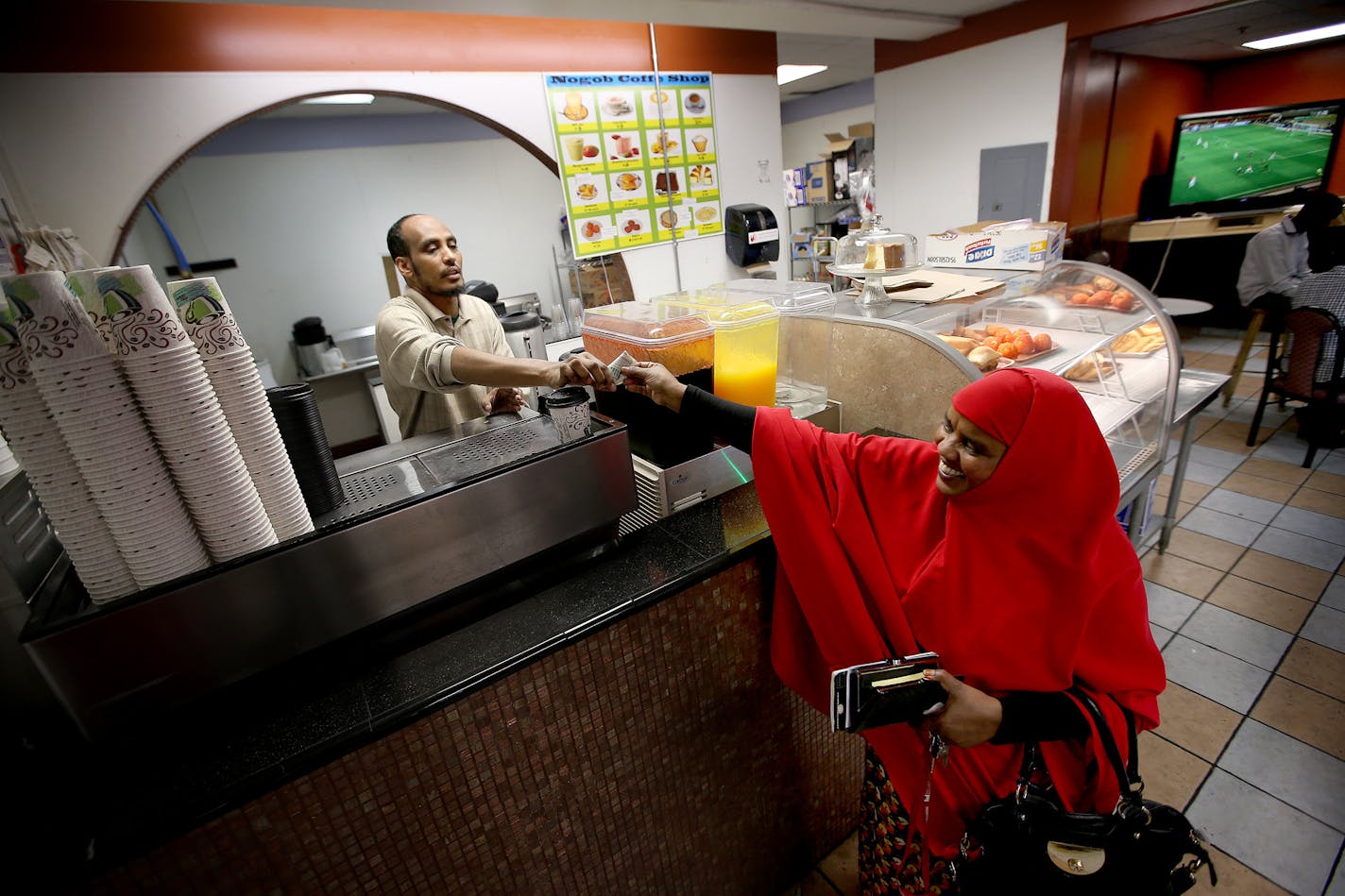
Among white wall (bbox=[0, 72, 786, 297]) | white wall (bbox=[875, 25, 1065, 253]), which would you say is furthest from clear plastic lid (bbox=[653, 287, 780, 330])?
white wall (bbox=[875, 25, 1065, 253])

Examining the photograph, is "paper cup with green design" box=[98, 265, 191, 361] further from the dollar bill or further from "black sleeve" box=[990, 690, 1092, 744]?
"black sleeve" box=[990, 690, 1092, 744]

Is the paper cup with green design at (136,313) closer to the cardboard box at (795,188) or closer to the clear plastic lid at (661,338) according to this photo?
the clear plastic lid at (661,338)

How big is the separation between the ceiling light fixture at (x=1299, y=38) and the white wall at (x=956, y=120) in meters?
4.34

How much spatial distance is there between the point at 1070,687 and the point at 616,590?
3.02 ft

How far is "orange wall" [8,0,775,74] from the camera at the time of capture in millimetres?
2260

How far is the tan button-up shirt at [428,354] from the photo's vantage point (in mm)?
1755

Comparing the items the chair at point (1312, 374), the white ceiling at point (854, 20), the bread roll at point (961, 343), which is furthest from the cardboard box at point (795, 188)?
the bread roll at point (961, 343)

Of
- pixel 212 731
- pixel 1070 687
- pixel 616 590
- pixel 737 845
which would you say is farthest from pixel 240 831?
pixel 1070 687

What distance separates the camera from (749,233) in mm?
4012

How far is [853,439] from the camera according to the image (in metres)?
1.35

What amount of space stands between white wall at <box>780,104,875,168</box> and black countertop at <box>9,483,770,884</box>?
8.78 m

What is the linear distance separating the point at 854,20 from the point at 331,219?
507cm

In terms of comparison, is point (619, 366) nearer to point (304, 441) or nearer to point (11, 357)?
point (304, 441)

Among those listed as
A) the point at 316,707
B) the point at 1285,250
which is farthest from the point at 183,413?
the point at 1285,250
